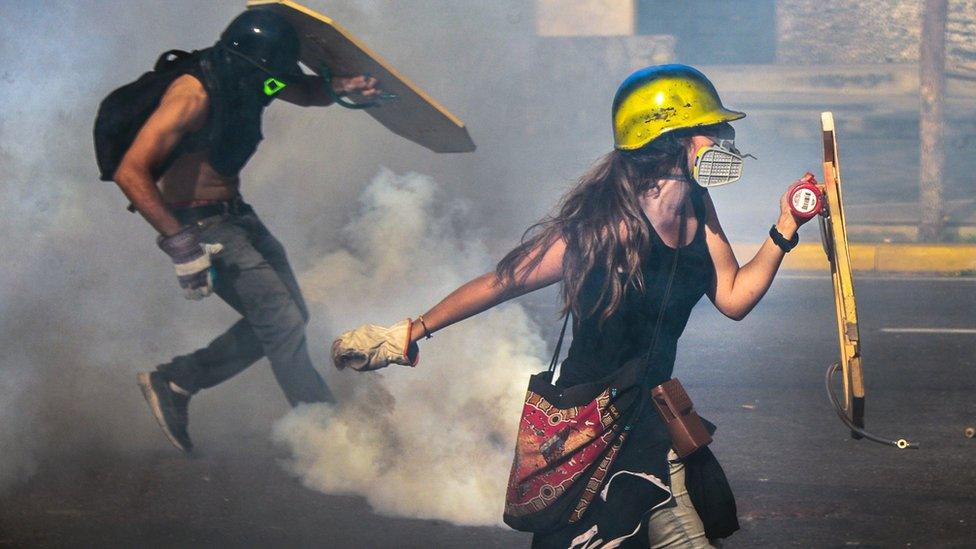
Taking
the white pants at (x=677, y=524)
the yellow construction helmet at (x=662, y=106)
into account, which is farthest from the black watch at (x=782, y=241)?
the white pants at (x=677, y=524)

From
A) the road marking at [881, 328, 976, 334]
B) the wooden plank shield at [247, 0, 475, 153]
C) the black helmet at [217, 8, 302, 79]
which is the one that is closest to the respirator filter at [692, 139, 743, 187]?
the wooden plank shield at [247, 0, 475, 153]

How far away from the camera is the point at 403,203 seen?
592 cm

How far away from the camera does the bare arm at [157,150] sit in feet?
12.5

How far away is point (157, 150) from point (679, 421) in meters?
1.88

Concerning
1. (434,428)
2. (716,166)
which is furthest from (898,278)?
(716,166)

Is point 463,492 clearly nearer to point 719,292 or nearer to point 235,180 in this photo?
point 235,180

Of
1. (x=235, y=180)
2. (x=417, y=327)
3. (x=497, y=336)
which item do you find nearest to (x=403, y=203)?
(x=497, y=336)

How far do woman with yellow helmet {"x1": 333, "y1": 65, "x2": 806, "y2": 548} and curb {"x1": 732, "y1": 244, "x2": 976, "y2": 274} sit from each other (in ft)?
21.6

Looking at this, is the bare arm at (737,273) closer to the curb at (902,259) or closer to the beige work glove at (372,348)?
the beige work glove at (372,348)

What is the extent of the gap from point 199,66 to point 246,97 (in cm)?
17

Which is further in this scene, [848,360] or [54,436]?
[54,436]

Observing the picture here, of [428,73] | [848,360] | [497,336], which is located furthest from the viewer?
[428,73]

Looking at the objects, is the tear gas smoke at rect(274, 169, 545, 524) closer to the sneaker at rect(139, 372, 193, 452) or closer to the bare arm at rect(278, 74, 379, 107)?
the sneaker at rect(139, 372, 193, 452)

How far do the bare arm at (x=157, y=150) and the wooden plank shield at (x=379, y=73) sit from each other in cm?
33
